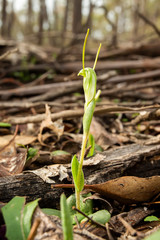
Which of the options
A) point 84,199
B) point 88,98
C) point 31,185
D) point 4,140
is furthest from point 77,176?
point 4,140

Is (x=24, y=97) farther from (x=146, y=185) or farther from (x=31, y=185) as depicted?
(x=146, y=185)

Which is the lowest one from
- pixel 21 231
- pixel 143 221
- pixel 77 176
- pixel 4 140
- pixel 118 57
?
pixel 143 221

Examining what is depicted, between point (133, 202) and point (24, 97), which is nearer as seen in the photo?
point (133, 202)

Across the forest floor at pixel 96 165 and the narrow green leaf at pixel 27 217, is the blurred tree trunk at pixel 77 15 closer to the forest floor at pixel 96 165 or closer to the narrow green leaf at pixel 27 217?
the forest floor at pixel 96 165

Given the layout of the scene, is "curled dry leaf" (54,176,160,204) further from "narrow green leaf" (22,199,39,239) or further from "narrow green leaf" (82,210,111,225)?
"narrow green leaf" (22,199,39,239)

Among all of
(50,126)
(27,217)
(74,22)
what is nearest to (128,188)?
(27,217)

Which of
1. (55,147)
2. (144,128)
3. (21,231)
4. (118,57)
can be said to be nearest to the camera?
(21,231)

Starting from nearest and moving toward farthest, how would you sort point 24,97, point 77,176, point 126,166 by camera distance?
point 77,176
point 126,166
point 24,97
